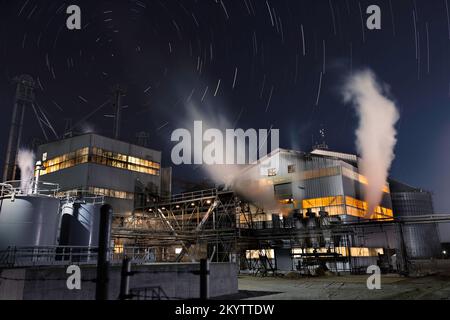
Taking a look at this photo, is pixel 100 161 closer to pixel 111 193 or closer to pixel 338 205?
pixel 111 193

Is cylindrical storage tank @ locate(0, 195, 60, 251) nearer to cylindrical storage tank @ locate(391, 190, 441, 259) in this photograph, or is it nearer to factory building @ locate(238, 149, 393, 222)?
factory building @ locate(238, 149, 393, 222)

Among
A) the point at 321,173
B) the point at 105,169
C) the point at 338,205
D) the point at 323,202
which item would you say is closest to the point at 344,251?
the point at 338,205

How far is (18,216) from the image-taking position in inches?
777

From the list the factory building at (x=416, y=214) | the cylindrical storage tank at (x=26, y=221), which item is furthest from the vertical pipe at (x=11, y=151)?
the factory building at (x=416, y=214)

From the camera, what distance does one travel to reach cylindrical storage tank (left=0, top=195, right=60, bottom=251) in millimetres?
19406

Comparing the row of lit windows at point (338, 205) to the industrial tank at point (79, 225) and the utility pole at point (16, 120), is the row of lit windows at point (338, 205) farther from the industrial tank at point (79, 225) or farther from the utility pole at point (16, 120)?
the utility pole at point (16, 120)

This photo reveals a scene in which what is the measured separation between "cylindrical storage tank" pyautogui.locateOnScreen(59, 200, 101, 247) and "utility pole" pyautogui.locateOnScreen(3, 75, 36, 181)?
151ft

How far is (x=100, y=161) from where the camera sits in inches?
1964

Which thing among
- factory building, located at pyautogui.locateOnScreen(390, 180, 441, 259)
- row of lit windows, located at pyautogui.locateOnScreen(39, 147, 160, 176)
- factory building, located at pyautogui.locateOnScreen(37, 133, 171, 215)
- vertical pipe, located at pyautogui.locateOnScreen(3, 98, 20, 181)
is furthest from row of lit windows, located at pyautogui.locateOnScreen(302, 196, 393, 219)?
vertical pipe, located at pyautogui.locateOnScreen(3, 98, 20, 181)

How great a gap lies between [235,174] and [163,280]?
35.1 metres

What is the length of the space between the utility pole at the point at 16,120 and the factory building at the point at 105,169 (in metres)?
9.25
